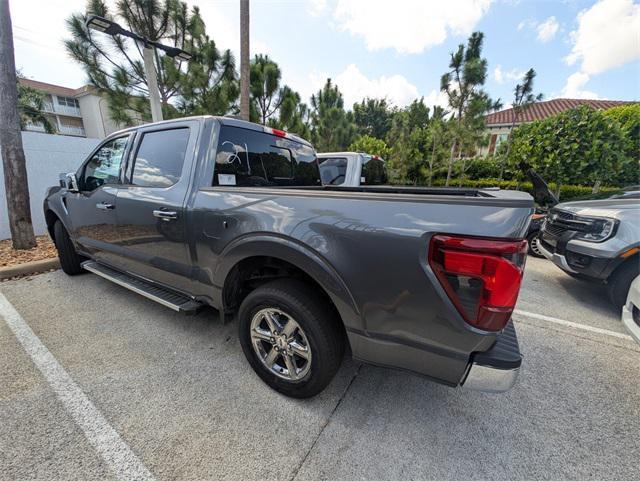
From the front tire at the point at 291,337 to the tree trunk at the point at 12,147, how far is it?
17.0 feet

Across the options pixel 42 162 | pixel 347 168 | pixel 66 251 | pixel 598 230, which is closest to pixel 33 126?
pixel 42 162

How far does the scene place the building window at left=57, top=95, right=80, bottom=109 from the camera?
29.0 m

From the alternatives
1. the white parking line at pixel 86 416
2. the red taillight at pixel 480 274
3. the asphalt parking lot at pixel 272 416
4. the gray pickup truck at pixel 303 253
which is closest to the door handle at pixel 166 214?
the gray pickup truck at pixel 303 253

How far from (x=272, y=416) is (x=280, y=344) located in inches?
17.3

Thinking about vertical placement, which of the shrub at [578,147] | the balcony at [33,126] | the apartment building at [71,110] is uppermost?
the apartment building at [71,110]

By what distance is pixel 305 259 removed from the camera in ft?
5.19

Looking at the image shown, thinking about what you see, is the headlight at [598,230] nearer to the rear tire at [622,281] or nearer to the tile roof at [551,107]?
the rear tire at [622,281]

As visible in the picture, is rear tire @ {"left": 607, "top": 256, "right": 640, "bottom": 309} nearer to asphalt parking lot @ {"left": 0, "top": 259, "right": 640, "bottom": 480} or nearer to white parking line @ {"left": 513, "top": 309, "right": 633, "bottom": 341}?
white parking line @ {"left": 513, "top": 309, "right": 633, "bottom": 341}

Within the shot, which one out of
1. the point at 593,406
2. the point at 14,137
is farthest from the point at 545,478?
the point at 14,137

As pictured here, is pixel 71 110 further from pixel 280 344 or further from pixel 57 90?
pixel 280 344

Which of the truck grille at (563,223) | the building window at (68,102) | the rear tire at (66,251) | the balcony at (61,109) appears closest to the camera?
the truck grille at (563,223)

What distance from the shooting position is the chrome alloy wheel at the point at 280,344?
1.80 metres

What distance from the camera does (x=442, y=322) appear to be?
1296 mm

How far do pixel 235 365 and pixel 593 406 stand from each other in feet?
8.60
